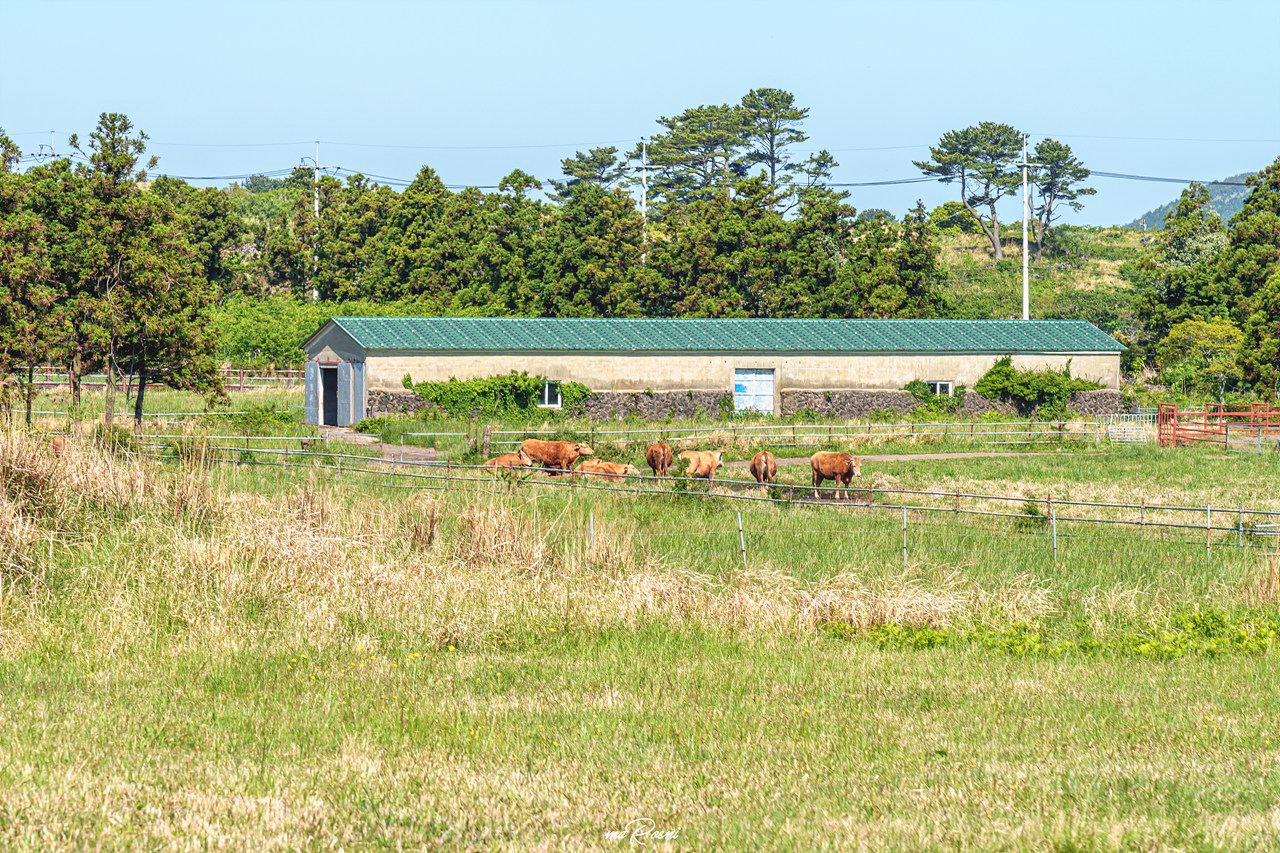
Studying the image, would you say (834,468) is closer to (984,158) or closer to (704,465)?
(704,465)

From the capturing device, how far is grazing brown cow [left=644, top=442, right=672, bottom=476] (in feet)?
96.9

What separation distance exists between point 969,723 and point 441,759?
412 cm

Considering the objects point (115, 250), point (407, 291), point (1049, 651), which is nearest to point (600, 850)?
point (1049, 651)

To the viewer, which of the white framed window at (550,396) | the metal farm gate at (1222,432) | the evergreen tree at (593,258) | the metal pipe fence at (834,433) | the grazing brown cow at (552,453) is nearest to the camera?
the grazing brown cow at (552,453)

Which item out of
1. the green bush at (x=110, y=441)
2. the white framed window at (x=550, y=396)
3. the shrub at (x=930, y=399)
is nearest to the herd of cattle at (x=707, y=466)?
the green bush at (x=110, y=441)

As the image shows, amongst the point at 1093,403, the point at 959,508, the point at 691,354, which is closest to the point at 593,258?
the point at 691,354

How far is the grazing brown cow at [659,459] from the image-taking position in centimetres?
2953

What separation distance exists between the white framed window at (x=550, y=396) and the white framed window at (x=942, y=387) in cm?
1575

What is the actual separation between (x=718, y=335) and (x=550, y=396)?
26.7 feet

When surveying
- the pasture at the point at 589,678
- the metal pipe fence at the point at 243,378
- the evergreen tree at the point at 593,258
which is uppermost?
the evergreen tree at the point at 593,258

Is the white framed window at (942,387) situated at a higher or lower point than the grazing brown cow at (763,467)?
higher

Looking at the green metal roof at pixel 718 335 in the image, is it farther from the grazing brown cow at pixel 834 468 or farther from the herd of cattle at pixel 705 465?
the grazing brown cow at pixel 834 468

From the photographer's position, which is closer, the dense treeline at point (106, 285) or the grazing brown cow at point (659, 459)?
the grazing brown cow at point (659, 459)

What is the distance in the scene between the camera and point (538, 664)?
11.5 metres
